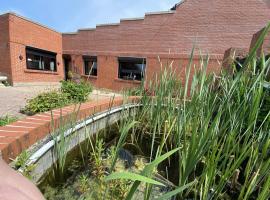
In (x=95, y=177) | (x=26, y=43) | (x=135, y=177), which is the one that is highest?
(x=26, y=43)

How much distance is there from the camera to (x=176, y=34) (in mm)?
10062

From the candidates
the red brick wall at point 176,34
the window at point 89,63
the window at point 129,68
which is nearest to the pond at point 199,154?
the red brick wall at point 176,34

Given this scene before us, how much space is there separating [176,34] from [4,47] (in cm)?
895

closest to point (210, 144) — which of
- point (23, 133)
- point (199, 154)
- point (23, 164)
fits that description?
point (199, 154)

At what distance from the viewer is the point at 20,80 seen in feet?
30.7

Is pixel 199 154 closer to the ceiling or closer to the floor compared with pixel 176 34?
closer to the floor

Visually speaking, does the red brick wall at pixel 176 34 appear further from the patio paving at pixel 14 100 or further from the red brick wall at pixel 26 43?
the patio paving at pixel 14 100

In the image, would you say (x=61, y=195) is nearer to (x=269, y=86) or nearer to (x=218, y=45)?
(x=269, y=86)

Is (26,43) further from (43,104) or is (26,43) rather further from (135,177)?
(135,177)

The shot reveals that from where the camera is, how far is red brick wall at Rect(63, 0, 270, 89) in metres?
8.87

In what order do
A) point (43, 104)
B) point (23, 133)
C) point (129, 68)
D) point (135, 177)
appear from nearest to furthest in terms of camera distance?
point (135, 177)
point (23, 133)
point (43, 104)
point (129, 68)

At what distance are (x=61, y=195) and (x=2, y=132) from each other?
73 centimetres

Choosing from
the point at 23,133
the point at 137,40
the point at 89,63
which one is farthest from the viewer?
the point at 89,63

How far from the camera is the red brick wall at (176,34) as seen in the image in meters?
8.87
